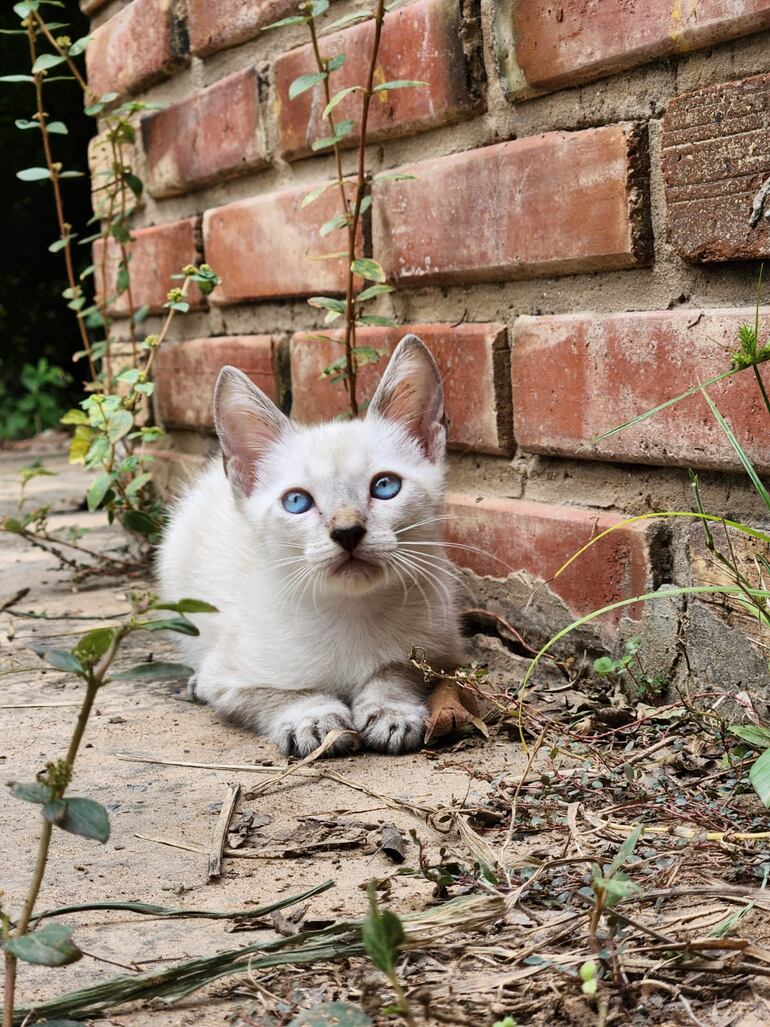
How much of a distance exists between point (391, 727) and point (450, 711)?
11 cm

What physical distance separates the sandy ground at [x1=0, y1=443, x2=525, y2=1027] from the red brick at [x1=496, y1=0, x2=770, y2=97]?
123cm

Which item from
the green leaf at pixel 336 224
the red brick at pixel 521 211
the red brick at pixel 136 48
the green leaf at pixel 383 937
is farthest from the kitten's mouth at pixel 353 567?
the red brick at pixel 136 48

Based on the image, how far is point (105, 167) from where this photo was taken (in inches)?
162

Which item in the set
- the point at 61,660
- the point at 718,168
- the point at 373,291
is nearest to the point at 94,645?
the point at 61,660

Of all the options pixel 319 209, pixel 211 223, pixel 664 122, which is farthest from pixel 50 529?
pixel 664 122

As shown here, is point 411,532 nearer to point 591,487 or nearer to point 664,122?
point 591,487

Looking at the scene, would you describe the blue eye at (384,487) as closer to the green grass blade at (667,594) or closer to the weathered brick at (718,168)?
the green grass blade at (667,594)

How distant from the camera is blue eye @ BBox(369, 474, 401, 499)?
2348 millimetres

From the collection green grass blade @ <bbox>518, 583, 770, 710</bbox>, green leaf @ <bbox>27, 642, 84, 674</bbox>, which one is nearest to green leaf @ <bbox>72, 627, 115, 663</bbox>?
green leaf @ <bbox>27, 642, 84, 674</bbox>

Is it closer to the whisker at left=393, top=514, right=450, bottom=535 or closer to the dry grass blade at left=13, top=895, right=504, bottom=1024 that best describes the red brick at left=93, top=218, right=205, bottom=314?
the whisker at left=393, top=514, right=450, bottom=535

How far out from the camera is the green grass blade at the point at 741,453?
5.87ft

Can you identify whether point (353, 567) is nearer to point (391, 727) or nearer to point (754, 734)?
point (391, 727)

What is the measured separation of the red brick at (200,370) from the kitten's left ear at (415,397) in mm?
787

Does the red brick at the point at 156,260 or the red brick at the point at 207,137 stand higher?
the red brick at the point at 207,137
